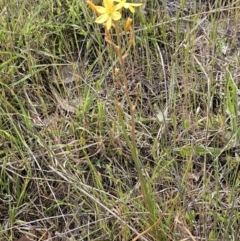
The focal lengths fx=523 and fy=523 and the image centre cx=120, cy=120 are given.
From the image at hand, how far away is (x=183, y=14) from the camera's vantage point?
1876mm

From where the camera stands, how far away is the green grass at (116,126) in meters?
1.34

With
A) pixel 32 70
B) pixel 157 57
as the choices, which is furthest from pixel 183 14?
pixel 32 70

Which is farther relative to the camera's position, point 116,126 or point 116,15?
point 116,126

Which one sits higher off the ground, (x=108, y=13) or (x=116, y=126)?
(x=108, y=13)

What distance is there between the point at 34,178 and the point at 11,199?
0.09m

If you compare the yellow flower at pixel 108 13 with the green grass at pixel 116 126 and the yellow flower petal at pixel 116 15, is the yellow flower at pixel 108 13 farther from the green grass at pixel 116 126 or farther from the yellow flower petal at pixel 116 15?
the green grass at pixel 116 126

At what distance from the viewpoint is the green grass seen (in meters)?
1.34

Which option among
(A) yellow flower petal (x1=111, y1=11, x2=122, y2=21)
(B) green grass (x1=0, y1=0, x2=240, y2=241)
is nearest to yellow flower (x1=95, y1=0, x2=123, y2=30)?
(A) yellow flower petal (x1=111, y1=11, x2=122, y2=21)

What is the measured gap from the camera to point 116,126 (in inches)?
60.9

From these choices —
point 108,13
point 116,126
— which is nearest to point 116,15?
point 108,13

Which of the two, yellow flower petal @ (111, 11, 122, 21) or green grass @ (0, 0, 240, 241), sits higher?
yellow flower petal @ (111, 11, 122, 21)

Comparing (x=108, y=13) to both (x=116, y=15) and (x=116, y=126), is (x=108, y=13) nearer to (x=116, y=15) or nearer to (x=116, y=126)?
(x=116, y=15)

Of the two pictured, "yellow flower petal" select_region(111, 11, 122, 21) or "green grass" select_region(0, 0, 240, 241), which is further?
"green grass" select_region(0, 0, 240, 241)

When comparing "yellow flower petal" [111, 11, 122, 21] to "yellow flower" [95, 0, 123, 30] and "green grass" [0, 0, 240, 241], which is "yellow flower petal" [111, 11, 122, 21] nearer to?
"yellow flower" [95, 0, 123, 30]
